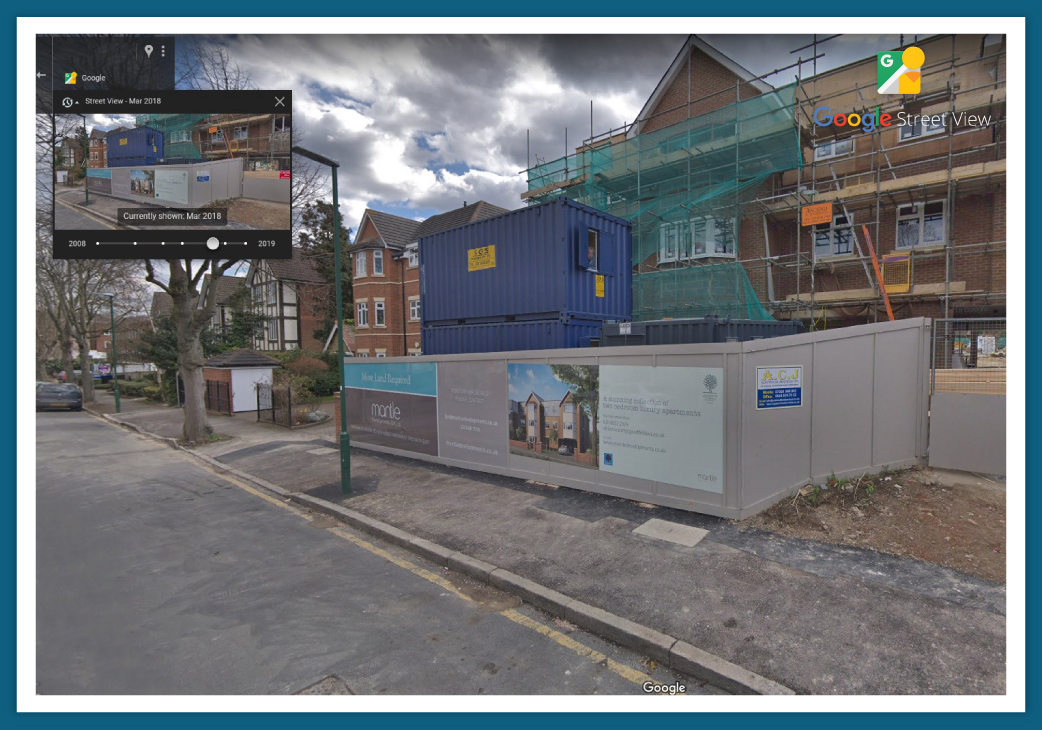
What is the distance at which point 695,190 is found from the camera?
14266 millimetres

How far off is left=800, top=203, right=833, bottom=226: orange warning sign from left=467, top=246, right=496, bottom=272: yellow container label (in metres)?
9.73

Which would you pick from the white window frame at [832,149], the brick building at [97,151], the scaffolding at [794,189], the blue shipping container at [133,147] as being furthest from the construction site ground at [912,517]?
the white window frame at [832,149]

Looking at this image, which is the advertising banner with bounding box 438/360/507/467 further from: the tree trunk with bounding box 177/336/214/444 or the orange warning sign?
the orange warning sign

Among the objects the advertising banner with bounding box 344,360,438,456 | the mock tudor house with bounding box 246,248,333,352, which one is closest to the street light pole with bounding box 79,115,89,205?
the advertising banner with bounding box 344,360,438,456

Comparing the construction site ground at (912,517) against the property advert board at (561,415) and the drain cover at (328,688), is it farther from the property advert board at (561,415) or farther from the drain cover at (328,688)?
the drain cover at (328,688)

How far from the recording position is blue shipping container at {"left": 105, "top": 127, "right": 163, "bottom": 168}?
19.2 feet

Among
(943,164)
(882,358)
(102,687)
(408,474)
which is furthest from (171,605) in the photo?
(943,164)

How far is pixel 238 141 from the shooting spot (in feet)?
19.3

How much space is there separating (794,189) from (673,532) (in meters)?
12.8

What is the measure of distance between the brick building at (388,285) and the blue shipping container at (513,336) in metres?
18.3

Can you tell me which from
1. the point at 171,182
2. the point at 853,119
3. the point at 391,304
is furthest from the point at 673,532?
the point at 391,304

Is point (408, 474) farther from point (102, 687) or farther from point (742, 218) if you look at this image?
point (742, 218)

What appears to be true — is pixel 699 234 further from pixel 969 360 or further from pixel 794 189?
pixel 969 360

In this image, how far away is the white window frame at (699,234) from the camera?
1471 centimetres
